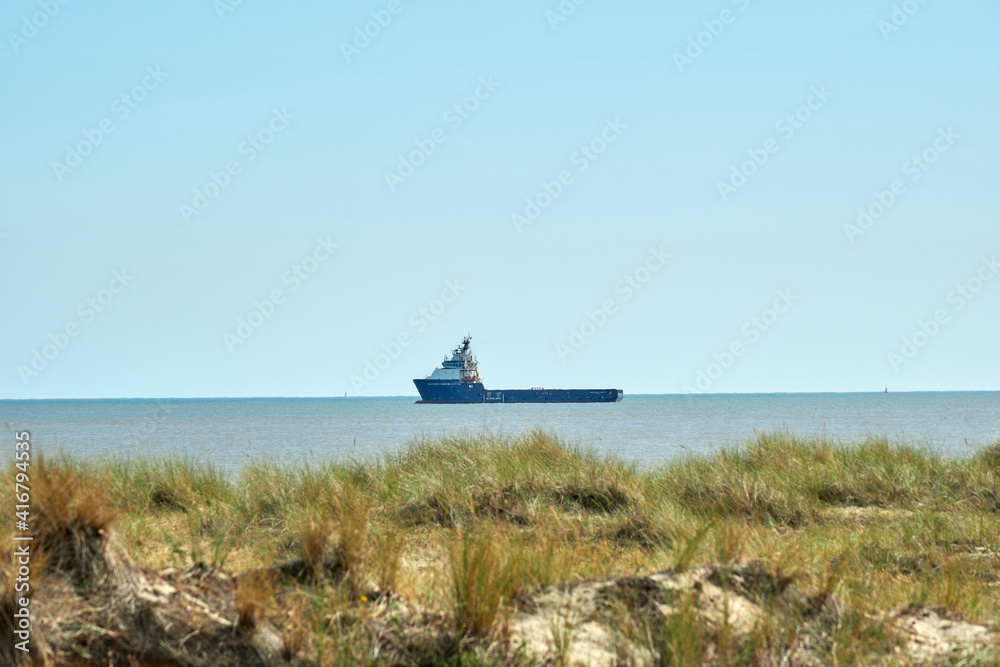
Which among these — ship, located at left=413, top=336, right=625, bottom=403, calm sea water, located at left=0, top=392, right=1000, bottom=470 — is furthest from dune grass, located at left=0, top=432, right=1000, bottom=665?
ship, located at left=413, top=336, right=625, bottom=403

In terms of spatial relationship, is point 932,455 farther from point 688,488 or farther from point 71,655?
point 71,655

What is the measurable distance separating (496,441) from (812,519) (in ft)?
15.1

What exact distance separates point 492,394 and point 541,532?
277 feet

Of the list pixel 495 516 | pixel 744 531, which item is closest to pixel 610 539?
pixel 495 516

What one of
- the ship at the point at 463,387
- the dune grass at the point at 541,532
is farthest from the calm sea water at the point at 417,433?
the ship at the point at 463,387

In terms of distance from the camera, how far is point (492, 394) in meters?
90.9

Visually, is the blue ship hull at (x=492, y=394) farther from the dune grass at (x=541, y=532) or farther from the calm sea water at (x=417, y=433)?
the dune grass at (x=541, y=532)

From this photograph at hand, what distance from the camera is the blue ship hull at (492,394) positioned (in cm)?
8575

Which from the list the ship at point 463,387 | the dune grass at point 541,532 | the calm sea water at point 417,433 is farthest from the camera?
the ship at point 463,387

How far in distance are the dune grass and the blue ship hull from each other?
7375 centimetres

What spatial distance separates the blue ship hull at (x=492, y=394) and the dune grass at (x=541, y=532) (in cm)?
7375

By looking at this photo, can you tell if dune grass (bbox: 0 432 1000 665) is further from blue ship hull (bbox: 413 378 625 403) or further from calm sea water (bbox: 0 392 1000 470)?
blue ship hull (bbox: 413 378 625 403)

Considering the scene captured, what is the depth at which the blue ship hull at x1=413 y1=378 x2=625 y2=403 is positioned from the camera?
281ft

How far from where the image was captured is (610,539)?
7559 mm
